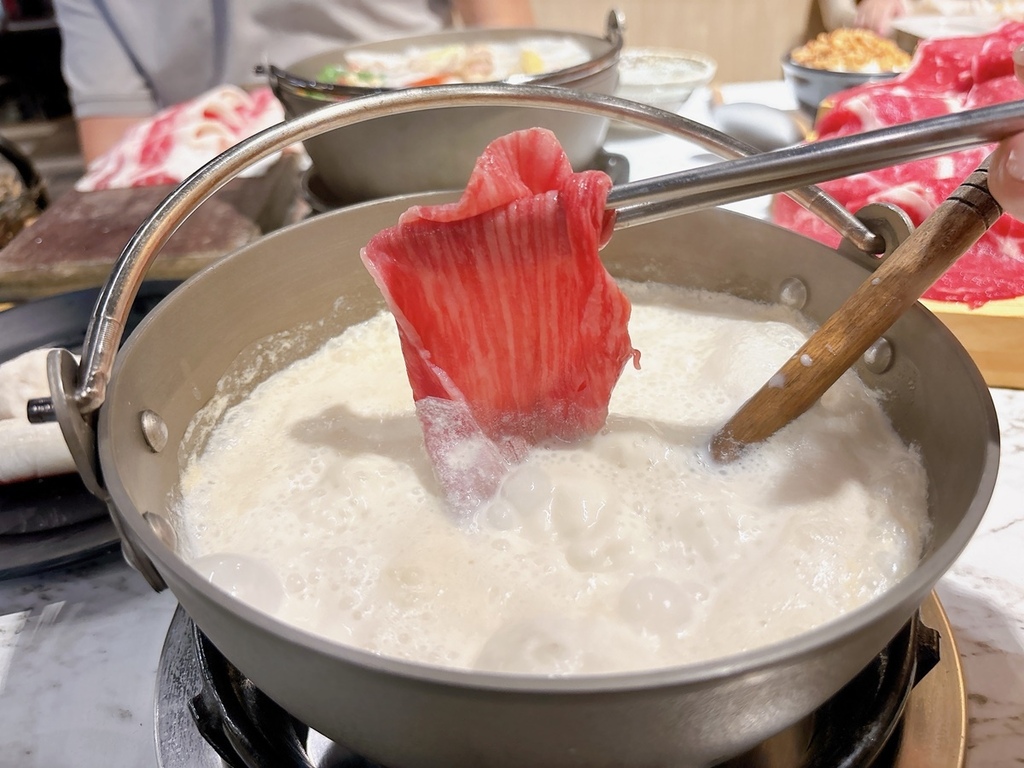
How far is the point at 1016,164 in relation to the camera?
0.57 meters

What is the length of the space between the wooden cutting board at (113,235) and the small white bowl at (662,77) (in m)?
0.89

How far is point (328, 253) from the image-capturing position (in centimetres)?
100

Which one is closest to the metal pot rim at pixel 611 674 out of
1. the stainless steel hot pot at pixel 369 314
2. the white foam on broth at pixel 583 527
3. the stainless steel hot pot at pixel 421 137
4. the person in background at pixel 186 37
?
the stainless steel hot pot at pixel 369 314

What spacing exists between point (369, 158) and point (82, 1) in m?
1.80

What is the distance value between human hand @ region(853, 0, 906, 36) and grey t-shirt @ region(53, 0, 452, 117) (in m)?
1.56

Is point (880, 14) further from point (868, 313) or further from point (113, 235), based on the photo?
point (113, 235)

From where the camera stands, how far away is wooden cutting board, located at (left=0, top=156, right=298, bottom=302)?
53.8 inches

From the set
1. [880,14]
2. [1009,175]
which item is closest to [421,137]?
[1009,175]

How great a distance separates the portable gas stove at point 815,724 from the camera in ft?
2.12

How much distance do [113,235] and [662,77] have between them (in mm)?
1386

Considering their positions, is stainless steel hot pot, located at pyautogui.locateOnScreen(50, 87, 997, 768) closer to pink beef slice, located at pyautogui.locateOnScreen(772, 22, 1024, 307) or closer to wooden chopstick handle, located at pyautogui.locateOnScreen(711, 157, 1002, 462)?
wooden chopstick handle, located at pyautogui.locateOnScreen(711, 157, 1002, 462)

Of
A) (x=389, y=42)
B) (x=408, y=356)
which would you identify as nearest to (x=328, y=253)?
(x=408, y=356)

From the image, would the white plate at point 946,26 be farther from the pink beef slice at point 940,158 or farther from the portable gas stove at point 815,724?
the portable gas stove at point 815,724

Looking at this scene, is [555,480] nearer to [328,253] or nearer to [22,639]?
[328,253]
